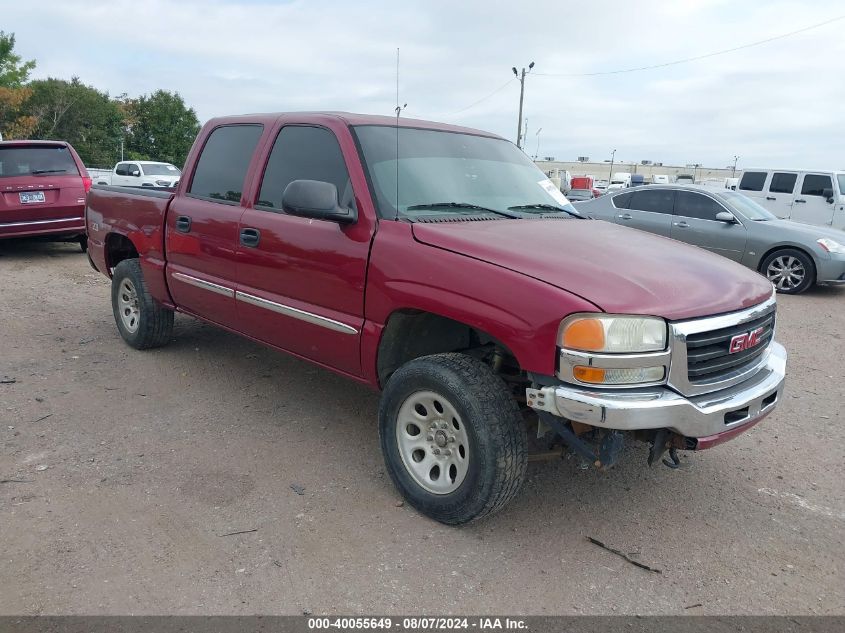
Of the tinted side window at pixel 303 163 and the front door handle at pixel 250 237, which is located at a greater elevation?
the tinted side window at pixel 303 163

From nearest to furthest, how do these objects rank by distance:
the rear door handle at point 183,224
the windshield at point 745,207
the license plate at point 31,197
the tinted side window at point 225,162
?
the tinted side window at point 225,162
the rear door handle at point 183,224
the license plate at point 31,197
the windshield at point 745,207

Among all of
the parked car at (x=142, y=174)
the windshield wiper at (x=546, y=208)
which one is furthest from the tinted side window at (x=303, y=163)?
the parked car at (x=142, y=174)

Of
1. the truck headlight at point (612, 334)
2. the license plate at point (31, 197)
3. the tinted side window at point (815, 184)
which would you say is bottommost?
the truck headlight at point (612, 334)

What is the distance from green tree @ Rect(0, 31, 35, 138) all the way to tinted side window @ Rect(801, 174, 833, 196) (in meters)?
41.4

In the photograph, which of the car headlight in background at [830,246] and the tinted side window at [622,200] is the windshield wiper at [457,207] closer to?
the car headlight in background at [830,246]

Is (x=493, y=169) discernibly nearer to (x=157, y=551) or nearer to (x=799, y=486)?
(x=799, y=486)

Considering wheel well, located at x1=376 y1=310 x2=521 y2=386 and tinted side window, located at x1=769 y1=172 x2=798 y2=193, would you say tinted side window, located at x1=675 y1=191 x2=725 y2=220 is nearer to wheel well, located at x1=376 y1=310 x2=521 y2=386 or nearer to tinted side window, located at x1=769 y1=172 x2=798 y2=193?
tinted side window, located at x1=769 y1=172 x2=798 y2=193

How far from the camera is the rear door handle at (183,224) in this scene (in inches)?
181

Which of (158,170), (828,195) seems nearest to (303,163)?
(828,195)

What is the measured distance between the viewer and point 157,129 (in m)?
53.5

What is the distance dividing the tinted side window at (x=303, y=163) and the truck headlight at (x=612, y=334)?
1468mm

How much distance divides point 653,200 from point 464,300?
28.4ft

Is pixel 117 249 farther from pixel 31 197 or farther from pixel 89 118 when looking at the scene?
pixel 89 118

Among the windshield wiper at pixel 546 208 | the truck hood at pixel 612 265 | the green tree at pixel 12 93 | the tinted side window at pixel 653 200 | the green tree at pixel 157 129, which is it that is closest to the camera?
the truck hood at pixel 612 265
